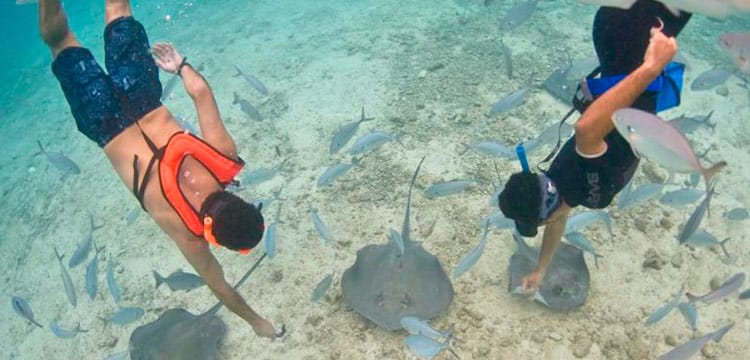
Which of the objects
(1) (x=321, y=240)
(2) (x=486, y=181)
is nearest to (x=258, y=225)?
(1) (x=321, y=240)

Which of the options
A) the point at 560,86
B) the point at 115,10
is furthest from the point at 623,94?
the point at 560,86

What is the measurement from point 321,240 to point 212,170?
271 cm

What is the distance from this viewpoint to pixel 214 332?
193 inches

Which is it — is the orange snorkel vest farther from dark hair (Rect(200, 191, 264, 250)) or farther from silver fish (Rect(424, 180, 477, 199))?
silver fish (Rect(424, 180, 477, 199))

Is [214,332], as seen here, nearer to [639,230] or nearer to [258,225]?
[258,225]

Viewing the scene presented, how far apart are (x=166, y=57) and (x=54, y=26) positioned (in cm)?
125

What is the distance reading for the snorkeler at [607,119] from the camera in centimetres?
263

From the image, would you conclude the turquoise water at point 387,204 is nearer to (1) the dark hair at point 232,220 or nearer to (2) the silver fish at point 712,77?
(2) the silver fish at point 712,77

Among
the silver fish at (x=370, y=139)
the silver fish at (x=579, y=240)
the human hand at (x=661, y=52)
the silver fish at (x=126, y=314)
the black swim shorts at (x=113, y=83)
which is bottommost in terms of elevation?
the silver fish at (x=126, y=314)

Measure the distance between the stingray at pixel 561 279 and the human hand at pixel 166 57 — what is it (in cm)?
404

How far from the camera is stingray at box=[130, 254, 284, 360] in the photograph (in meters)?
4.62

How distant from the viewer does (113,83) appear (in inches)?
186

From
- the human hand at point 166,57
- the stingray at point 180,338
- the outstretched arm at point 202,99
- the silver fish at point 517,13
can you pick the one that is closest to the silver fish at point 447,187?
the stingray at point 180,338

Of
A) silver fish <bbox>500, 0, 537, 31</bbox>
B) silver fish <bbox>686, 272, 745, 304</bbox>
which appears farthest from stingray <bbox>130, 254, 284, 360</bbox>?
silver fish <bbox>500, 0, 537, 31</bbox>
